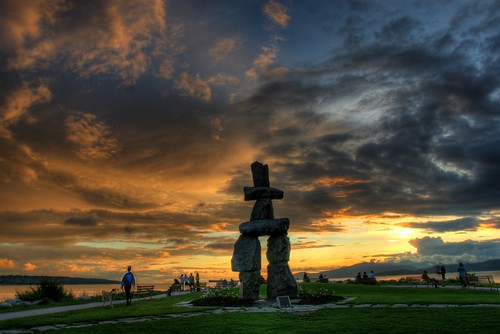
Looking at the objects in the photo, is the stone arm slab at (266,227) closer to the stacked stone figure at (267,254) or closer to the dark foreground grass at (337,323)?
the stacked stone figure at (267,254)

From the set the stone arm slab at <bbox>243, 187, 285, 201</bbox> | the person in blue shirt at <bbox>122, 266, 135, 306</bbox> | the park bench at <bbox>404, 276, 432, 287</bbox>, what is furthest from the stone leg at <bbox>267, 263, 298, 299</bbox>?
the park bench at <bbox>404, 276, 432, 287</bbox>

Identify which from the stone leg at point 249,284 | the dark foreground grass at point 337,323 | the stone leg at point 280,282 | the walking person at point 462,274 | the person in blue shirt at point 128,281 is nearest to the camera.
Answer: the dark foreground grass at point 337,323

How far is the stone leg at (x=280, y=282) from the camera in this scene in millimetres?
23781

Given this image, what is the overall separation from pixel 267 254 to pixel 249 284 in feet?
6.54

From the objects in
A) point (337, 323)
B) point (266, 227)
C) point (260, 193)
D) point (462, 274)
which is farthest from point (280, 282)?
point (462, 274)

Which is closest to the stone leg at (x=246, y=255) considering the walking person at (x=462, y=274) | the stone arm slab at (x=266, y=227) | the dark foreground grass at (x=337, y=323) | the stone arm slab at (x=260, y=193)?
the stone arm slab at (x=266, y=227)

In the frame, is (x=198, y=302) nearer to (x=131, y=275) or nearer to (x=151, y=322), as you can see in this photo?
(x=131, y=275)

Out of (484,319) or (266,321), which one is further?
(266,321)

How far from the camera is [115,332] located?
13117 millimetres

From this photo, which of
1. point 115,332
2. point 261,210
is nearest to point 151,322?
point 115,332

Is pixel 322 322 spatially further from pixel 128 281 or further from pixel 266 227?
pixel 128 281

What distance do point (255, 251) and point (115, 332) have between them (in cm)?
1180

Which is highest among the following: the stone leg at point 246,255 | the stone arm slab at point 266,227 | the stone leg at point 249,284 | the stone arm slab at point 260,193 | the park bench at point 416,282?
the stone arm slab at point 260,193

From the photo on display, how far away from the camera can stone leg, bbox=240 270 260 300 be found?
23516 millimetres
